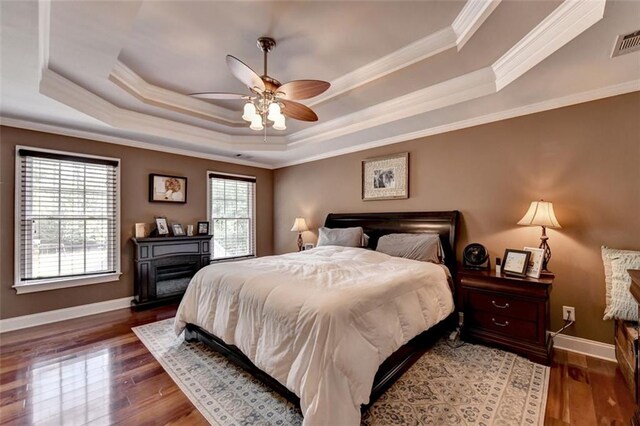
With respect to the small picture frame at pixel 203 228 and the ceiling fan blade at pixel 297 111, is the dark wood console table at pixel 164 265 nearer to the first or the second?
the small picture frame at pixel 203 228

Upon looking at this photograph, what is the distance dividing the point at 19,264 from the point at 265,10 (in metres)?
4.06

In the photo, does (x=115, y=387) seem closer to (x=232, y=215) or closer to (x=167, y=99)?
(x=167, y=99)

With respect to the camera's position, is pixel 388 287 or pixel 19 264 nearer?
pixel 388 287

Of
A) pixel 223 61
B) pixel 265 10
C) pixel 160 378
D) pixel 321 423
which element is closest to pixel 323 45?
pixel 265 10

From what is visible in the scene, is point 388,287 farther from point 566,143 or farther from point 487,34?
point 566,143

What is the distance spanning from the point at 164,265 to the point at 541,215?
15.9 ft

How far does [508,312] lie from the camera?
2.60 m

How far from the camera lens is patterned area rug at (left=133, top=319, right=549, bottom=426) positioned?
1785 mm

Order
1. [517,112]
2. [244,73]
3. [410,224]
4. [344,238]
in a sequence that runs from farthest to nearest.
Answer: [344,238] → [410,224] → [517,112] → [244,73]

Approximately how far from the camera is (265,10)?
1998 millimetres

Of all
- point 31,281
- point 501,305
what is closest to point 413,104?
point 501,305

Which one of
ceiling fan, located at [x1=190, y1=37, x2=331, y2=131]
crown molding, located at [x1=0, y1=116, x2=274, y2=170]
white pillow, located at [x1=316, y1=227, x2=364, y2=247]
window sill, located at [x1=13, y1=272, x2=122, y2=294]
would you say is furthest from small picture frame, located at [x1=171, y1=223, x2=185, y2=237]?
ceiling fan, located at [x1=190, y1=37, x2=331, y2=131]

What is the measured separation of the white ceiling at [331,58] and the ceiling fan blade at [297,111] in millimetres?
457

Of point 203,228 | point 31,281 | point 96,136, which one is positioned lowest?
point 31,281
